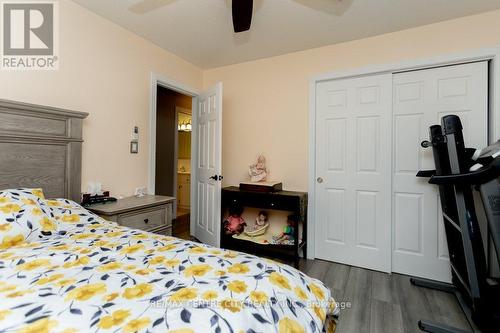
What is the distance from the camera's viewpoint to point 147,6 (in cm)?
212

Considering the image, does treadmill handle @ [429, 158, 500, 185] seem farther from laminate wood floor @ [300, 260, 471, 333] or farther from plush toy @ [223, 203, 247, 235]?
plush toy @ [223, 203, 247, 235]

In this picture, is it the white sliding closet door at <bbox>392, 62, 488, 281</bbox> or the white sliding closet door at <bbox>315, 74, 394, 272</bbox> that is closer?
the white sliding closet door at <bbox>392, 62, 488, 281</bbox>

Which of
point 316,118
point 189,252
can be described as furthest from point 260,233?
A: point 189,252

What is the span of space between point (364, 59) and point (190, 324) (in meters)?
2.88

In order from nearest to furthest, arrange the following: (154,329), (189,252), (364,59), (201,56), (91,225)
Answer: (154,329), (189,252), (91,225), (364,59), (201,56)

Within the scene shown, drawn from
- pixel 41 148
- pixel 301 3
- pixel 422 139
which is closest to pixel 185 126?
pixel 41 148

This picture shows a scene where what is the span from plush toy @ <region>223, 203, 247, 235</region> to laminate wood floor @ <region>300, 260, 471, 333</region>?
919mm

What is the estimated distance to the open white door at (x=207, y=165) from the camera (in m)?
2.91

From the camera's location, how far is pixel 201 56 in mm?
3154

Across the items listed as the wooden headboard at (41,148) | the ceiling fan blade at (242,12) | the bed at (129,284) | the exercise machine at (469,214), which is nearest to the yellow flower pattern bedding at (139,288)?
the bed at (129,284)

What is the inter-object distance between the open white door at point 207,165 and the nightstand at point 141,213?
70 centimetres

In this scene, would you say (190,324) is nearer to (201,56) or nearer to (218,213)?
(218,213)

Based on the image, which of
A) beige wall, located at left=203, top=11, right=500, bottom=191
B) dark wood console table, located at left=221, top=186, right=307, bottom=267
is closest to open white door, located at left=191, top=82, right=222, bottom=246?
dark wood console table, located at left=221, top=186, right=307, bottom=267

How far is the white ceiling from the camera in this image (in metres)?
2.08
